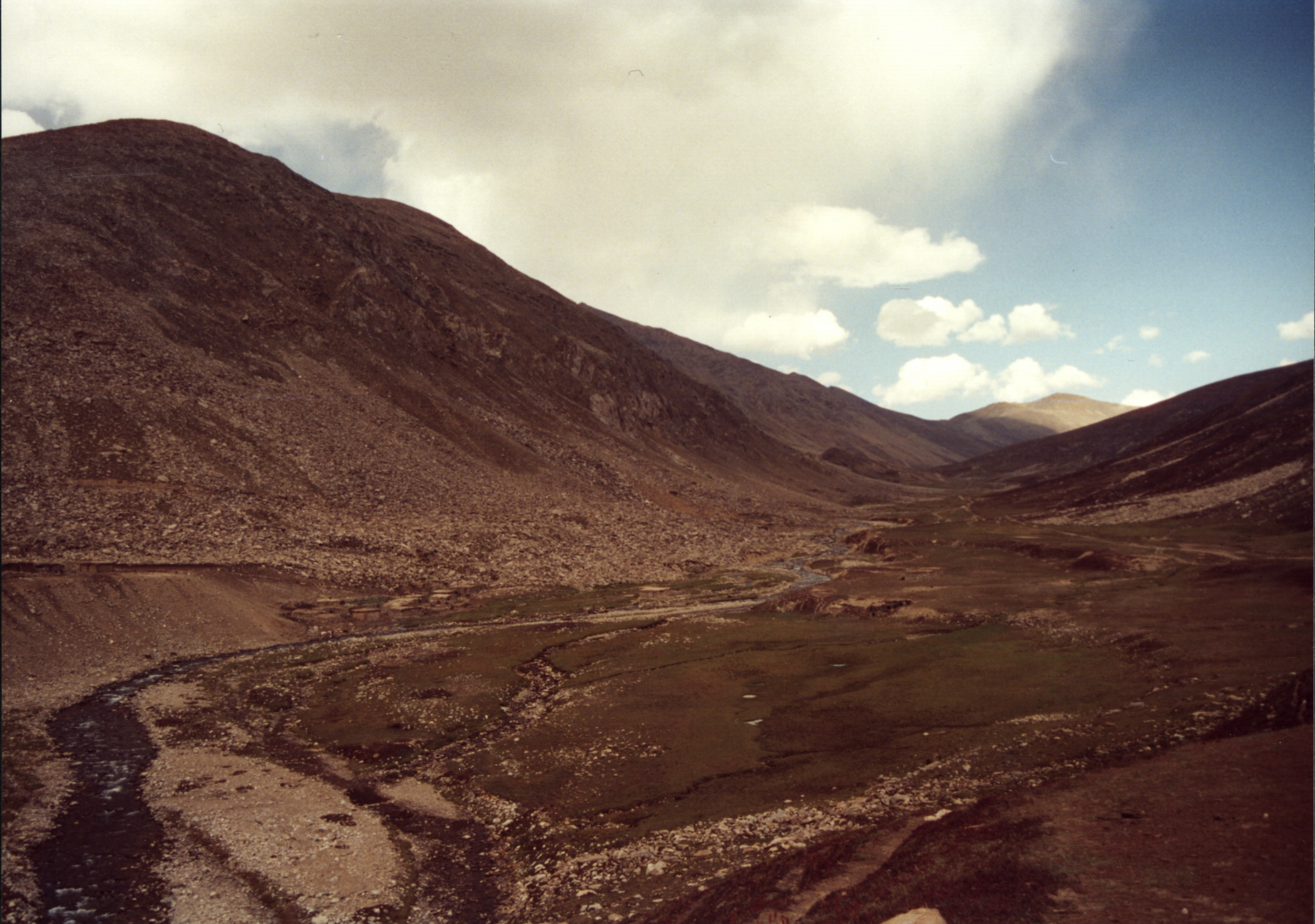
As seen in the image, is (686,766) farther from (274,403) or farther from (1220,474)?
(1220,474)

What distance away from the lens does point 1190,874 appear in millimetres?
13711

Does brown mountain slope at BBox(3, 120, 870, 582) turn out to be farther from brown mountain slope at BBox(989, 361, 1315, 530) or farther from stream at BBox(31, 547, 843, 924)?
brown mountain slope at BBox(989, 361, 1315, 530)

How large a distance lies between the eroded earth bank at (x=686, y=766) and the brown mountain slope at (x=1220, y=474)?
47.6 metres

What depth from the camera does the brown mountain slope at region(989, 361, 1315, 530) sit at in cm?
8806

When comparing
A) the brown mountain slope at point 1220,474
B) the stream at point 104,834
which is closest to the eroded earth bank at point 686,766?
the stream at point 104,834

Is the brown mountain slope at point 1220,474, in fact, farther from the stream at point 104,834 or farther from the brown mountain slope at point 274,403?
the stream at point 104,834

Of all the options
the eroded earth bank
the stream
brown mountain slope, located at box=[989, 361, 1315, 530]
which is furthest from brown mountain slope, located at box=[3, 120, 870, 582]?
brown mountain slope, located at box=[989, 361, 1315, 530]

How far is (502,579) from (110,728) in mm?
A: 41454

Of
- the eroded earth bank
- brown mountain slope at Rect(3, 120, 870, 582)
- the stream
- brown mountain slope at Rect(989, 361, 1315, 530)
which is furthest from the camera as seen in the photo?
brown mountain slope at Rect(989, 361, 1315, 530)

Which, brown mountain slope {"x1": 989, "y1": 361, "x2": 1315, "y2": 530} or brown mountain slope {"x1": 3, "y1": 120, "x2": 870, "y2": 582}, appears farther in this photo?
brown mountain slope {"x1": 989, "y1": 361, "x2": 1315, "y2": 530}

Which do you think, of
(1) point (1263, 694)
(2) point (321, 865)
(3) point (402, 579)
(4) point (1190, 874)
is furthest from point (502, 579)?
(4) point (1190, 874)

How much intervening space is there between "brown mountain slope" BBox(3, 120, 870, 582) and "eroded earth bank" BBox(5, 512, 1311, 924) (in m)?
17.6

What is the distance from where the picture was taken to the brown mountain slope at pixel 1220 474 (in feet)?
289

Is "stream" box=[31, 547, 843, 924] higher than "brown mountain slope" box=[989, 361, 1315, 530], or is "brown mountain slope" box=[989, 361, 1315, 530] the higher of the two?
"brown mountain slope" box=[989, 361, 1315, 530]
